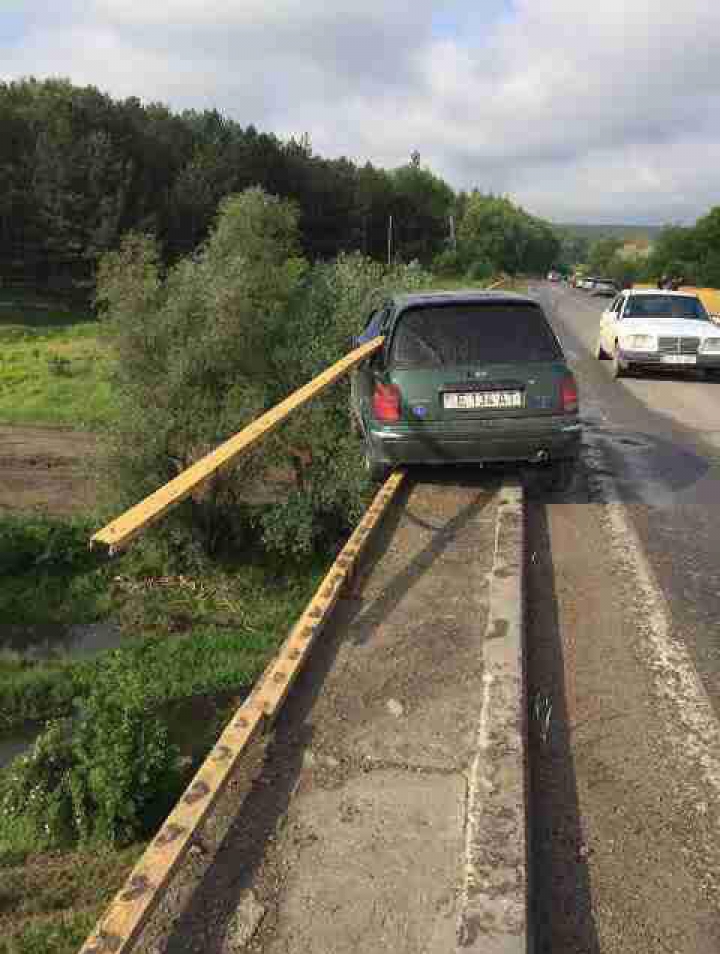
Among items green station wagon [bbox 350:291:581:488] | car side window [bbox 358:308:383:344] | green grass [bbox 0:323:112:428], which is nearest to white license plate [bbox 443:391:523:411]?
green station wagon [bbox 350:291:581:488]

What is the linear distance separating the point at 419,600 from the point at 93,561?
9.37 m

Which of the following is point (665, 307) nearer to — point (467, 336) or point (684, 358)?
point (684, 358)

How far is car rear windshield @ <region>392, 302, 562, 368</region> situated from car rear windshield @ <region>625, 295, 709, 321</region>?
10442mm

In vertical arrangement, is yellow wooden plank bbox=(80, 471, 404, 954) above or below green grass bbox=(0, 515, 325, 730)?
above

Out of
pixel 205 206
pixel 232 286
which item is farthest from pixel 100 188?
pixel 232 286

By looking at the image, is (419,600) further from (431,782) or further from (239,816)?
(239,816)

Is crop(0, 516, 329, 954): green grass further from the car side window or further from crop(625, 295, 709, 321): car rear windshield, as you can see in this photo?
crop(625, 295, 709, 321): car rear windshield

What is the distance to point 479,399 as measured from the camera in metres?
6.95

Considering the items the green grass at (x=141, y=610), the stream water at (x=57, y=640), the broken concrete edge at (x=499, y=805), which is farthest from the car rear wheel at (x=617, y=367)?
the broken concrete edge at (x=499, y=805)

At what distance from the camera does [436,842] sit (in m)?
2.88

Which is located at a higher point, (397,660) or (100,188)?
(100,188)

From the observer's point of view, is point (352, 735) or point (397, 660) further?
point (397, 660)

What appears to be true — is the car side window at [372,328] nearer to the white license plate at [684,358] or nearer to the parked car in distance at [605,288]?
the white license plate at [684,358]

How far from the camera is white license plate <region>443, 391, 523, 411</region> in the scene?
22.8ft
